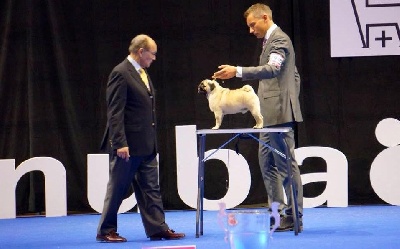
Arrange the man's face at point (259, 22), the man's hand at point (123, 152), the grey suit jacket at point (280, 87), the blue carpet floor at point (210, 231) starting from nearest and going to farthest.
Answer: the blue carpet floor at point (210, 231) < the man's hand at point (123, 152) < the grey suit jacket at point (280, 87) < the man's face at point (259, 22)

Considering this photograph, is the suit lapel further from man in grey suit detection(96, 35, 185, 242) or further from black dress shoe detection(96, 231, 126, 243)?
black dress shoe detection(96, 231, 126, 243)

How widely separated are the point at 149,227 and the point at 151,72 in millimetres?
2395

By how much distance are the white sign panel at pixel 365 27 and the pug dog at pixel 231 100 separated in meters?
2.12

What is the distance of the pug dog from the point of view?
5.38 meters

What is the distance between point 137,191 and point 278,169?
3.26 ft

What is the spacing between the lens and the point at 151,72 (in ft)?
23.9

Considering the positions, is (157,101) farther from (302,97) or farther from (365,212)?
(365,212)

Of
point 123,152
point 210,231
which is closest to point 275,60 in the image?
point 123,152

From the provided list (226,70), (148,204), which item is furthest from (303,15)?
(148,204)

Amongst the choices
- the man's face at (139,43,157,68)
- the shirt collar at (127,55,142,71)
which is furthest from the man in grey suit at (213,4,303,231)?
the shirt collar at (127,55,142,71)

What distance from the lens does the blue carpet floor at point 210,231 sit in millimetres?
4895

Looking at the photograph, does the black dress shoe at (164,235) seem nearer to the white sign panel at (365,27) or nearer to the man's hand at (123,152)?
the man's hand at (123,152)

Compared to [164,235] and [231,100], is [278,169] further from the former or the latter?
[164,235]

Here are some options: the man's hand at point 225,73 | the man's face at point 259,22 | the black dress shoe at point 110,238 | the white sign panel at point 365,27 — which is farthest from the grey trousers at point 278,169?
the white sign panel at point 365,27
